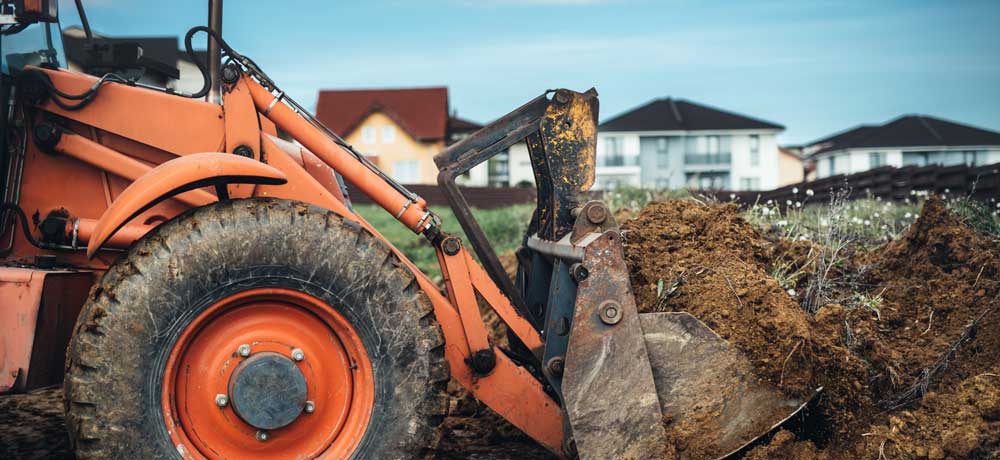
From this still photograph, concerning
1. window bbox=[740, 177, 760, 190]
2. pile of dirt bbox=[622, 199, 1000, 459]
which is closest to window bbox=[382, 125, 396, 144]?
window bbox=[740, 177, 760, 190]

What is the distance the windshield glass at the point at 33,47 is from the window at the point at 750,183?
59.7m

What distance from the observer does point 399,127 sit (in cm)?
6119

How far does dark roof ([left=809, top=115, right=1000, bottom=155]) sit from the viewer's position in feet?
212

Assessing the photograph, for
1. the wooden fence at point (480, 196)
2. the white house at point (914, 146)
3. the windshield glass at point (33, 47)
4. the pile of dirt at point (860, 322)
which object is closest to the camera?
the pile of dirt at point (860, 322)

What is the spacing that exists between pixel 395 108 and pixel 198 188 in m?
59.7

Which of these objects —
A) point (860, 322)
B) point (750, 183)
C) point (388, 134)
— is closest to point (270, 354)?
point (860, 322)

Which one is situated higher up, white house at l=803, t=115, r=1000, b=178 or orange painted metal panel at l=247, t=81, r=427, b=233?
white house at l=803, t=115, r=1000, b=178

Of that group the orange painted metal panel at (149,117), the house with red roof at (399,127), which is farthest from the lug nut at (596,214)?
the house with red roof at (399,127)

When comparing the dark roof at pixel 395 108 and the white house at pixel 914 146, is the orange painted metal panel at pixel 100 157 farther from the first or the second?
the white house at pixel 914 146

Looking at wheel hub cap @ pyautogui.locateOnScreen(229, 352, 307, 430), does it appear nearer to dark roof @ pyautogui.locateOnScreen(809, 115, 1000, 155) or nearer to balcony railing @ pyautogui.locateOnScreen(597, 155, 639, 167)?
balcony railing @ pyautogui.locateOnScreen(597, 155, 639, 167)

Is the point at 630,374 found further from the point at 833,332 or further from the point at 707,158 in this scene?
the point at 707,158

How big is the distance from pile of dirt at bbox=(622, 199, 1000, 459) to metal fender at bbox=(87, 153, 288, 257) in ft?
6.96

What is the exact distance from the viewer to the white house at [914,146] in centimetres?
6400

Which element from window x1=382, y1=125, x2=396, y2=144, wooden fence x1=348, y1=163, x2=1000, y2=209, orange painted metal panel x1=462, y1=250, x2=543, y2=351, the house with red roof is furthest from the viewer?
window x1=382, y1=125, x2=396, y2=144
